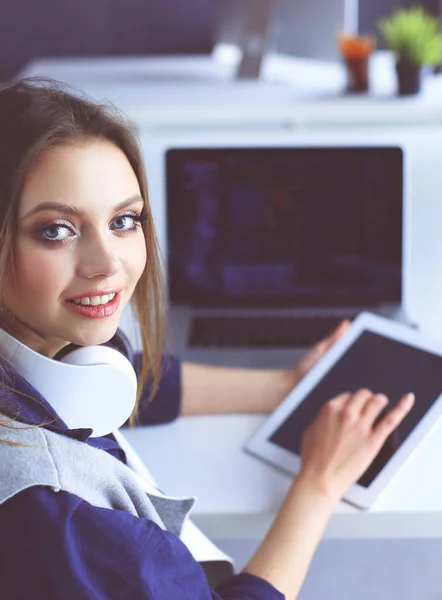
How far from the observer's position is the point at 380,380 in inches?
50.1

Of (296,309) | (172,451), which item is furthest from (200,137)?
(172,451)

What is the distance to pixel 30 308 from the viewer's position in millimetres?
852

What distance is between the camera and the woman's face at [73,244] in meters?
0.82

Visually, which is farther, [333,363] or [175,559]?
[333,363]

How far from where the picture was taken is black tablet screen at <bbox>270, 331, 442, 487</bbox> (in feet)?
3.96

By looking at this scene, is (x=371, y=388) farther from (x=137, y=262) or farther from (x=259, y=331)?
(x=137, y=262)

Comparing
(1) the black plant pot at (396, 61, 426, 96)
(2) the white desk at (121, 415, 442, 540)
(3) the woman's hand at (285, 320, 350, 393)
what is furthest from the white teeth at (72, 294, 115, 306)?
(1) the black plant pot at (396, 61, 426, 96)

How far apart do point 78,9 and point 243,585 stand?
2.34m

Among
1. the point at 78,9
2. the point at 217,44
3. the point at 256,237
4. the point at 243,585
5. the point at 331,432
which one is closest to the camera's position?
the point at 243,585

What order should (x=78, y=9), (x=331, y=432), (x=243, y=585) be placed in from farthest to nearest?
(x=78, y=9)
(x=331, y=432)
(x=243, y=585)

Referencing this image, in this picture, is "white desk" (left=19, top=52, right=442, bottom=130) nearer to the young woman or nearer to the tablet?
the tablet

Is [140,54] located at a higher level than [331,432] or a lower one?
higher

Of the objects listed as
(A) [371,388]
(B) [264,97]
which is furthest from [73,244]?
(B) [264,97]

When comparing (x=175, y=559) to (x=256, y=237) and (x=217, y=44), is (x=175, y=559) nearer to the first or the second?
(x=256, y=237)
